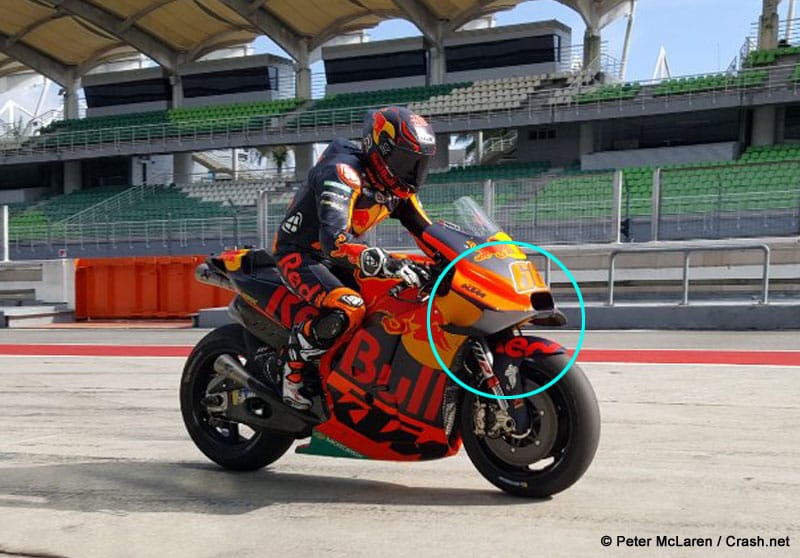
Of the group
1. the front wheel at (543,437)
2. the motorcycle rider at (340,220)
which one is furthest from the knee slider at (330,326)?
the front wheel at (543,437)

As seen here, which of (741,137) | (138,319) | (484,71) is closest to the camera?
(138,319)

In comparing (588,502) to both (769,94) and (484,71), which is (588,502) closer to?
(769,94)

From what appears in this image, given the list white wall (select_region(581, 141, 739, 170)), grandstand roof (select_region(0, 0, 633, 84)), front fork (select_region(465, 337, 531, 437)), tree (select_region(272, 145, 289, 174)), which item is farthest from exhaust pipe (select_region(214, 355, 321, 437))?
tree (select_region(272, 145, 289, 174))

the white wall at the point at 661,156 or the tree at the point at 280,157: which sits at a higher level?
the tree at the point at 280,157

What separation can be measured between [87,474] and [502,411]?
244cm

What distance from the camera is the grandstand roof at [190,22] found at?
4256 centimetres

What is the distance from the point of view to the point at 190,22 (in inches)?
1832

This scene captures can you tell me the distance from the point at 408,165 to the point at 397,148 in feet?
0.37

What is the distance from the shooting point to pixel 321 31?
45.9 m

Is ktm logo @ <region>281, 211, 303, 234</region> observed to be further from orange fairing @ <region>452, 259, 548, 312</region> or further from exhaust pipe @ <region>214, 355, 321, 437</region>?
orange fairing @ <region>452, 259, 548, 312</region>

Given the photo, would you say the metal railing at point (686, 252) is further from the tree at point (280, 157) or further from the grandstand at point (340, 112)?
the tree at point (280, 157)

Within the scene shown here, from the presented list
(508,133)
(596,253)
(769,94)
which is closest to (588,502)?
(596,253)

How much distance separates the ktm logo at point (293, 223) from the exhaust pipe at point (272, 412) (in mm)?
793

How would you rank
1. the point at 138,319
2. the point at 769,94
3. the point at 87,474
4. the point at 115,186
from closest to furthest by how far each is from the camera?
the point at 87,474, the point at 138,319, the point at 769,94, the point at 115,186
